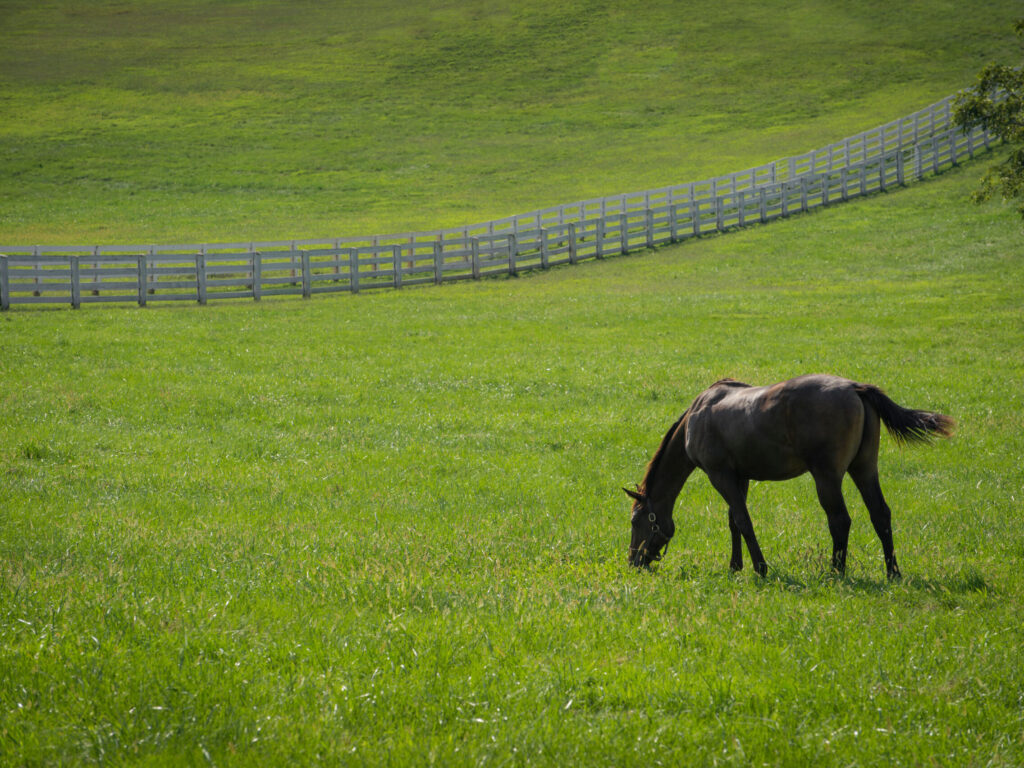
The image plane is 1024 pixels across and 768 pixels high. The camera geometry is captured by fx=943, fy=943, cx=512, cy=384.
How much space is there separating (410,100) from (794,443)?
73.2 metres

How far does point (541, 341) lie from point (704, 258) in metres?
16.5

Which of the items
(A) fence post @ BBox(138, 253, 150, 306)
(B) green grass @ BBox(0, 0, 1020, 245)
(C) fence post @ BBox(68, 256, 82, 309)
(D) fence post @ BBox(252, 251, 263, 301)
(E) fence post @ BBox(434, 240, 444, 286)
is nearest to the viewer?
(C) fence post @ BBox(68, 256, 82, 309)

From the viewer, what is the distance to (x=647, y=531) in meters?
7.88

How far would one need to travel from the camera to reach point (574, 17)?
92.3 metres

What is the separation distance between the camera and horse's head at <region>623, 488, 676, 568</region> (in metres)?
7.63

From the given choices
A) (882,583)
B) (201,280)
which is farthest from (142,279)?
(882,583)

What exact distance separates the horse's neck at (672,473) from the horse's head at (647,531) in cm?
10

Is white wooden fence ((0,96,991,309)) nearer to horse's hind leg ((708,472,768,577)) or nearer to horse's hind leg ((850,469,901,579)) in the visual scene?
horse's hind leg ((708,472,768,577))

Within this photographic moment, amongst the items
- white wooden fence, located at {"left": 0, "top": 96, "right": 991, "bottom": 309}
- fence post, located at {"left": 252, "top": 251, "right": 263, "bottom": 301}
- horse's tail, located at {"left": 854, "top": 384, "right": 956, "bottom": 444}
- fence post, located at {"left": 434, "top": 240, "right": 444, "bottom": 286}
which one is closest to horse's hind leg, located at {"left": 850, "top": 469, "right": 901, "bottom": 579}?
horse's tail, located at {"left": 854, "top": 384, "right": 956, "bottom": 444}

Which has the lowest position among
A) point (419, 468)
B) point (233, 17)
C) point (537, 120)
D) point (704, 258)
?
point (419, 468)

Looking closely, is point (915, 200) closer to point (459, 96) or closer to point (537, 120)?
point (537, 120)

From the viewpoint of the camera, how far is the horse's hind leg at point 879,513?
6953mm

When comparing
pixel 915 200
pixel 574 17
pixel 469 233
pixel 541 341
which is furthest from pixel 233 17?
pixel 541 341

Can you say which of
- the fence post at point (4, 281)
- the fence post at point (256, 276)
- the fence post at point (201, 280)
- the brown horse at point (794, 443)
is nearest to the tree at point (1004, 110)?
the brown horse at point (794, 443)
